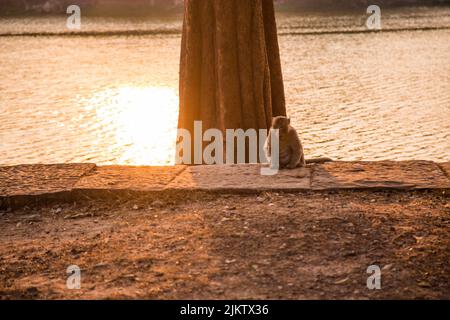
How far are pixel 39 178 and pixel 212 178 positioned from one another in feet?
4.36

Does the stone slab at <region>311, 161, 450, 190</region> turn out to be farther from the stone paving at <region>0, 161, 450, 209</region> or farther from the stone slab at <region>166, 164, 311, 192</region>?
the stone slab at <region>166, 164, 311, 192</region>

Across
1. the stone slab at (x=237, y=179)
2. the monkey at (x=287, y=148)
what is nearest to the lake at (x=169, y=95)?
the monkey at (x=287, y=148)

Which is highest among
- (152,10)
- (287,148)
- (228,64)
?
(152,10)

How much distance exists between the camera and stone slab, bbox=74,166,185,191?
5.18 meters

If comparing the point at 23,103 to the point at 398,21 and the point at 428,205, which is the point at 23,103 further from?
the point at 398,21

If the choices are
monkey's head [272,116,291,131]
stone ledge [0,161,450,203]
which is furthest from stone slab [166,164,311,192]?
monkey's head [272,116,291,131]

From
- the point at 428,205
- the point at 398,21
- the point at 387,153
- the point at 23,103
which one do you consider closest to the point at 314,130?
the point at 387,153

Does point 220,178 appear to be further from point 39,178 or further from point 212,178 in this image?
point 39,178

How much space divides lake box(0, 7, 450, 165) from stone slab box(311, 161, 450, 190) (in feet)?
14.8

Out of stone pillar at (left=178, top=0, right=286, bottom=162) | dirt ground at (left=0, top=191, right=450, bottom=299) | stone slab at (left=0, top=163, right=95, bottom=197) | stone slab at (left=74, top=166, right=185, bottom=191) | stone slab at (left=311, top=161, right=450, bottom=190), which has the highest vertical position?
stone pillar at (left=178, top=0, right=286, bottom=162)

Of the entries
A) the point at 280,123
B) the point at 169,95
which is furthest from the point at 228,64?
the point at 169,95

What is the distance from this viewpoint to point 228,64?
267 inches

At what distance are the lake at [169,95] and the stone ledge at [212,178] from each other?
4.58 m

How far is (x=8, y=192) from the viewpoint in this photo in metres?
5.23
